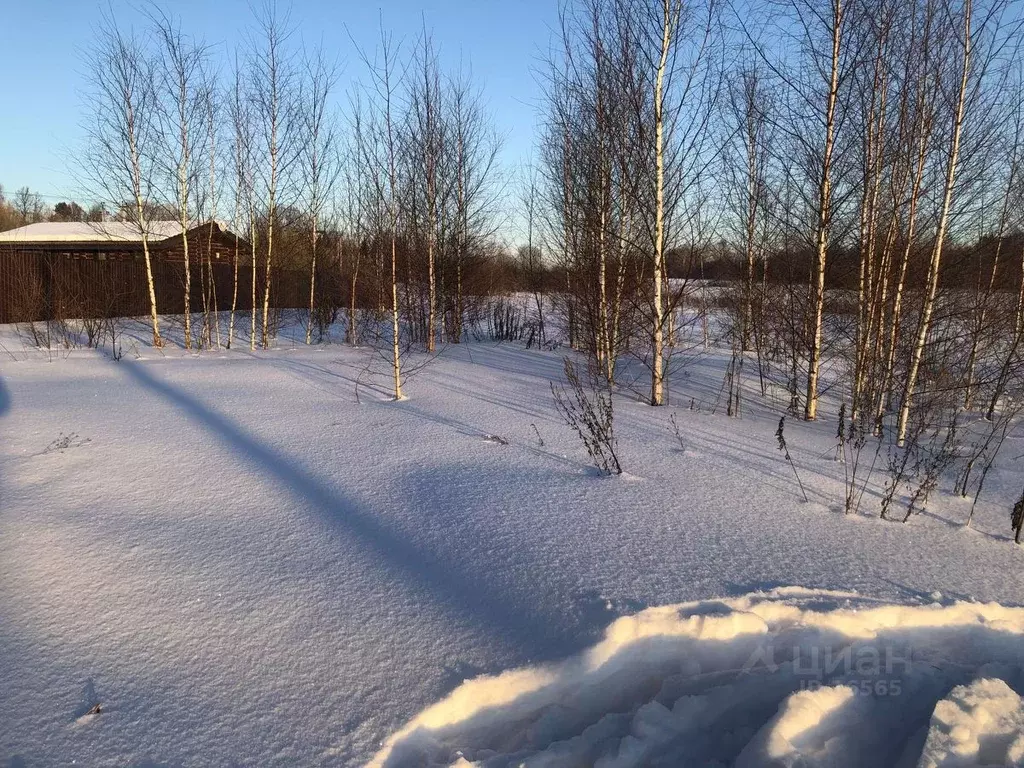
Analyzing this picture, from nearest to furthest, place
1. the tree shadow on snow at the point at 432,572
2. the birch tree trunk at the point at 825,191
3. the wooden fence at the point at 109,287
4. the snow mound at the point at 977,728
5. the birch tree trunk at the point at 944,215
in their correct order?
the snow mound at the point at 977,728, the tree shadow on snow at the point at 432,572, the birch tree trunk at the point at 944,215, the birch tree trunk at the point at 825,191, the wooden fence at the point at 109,287

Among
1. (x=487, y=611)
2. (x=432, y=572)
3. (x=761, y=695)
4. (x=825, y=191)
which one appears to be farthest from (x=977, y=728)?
(x=825, y=191)

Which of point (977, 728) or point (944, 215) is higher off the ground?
point (944, 215)

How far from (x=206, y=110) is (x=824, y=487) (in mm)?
13460

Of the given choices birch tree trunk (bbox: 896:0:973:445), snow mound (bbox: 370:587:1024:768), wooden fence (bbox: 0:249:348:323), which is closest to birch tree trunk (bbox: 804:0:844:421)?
birch tree trunk (bbox: 896:0:973:445)

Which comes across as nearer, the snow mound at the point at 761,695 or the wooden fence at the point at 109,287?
the snow mound at the point at 761,695

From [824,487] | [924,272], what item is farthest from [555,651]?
[924,272]

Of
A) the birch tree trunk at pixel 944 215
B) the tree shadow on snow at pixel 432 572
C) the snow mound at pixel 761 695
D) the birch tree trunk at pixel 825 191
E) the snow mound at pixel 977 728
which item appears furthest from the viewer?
the birch tree trunk at pixel 825 191

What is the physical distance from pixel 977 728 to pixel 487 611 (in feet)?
5.87

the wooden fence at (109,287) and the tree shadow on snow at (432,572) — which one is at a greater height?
the wooden fence at (109,287)

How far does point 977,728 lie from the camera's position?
6.33 ft

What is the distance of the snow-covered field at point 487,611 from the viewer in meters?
1.98

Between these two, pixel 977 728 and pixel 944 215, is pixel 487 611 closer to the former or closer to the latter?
pixel 977 728

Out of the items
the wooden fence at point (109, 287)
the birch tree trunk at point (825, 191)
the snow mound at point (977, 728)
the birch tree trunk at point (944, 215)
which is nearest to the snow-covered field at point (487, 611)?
the snow mound at point (977, 728)

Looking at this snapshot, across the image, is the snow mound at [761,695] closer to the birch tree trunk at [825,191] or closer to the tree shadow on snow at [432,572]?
the tree shadow on snow at [432,572]
